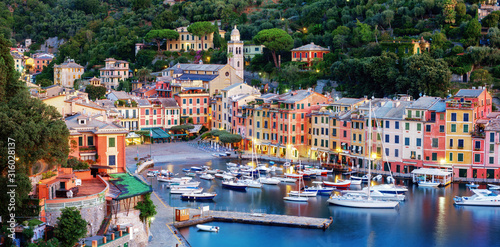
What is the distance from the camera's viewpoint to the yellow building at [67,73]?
115438 mm

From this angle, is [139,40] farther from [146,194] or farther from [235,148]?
[146,194]

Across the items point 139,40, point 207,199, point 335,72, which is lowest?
point 207,199

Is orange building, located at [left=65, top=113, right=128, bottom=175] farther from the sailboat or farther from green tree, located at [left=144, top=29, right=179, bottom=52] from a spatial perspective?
green tree, located at [left=144, top=29, right=179, bottom=52]

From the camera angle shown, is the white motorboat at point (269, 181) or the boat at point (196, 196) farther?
the white motorboat at point (269, 181)

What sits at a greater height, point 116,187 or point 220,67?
point 220,67

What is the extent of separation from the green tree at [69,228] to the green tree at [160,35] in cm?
8189

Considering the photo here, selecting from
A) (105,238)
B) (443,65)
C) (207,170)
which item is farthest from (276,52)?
(105,238)

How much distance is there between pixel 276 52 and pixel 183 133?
21.6 metres

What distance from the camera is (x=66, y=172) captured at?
37250mm

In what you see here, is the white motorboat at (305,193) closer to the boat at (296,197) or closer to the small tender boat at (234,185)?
the boat at (296,197)

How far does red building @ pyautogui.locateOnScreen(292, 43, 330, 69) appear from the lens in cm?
9138

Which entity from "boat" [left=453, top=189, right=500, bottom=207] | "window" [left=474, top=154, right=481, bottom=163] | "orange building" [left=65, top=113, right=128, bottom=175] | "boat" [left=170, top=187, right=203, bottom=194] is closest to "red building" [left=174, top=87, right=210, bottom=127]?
"boat" [left=170, top=187, right=203, bottom=194]

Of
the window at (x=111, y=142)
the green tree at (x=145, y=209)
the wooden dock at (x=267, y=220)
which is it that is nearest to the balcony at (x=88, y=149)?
the window at (x=111, y=142)

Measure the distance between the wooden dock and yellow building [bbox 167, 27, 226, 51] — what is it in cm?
6917
